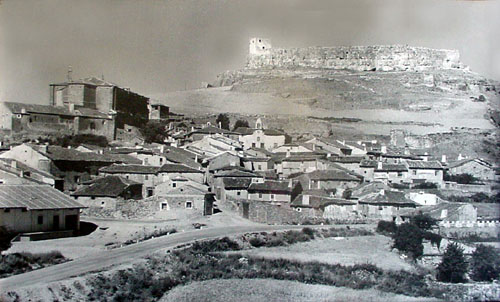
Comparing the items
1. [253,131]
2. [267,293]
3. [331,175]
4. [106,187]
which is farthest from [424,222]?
[253,131]

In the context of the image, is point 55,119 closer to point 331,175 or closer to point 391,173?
point 331,175

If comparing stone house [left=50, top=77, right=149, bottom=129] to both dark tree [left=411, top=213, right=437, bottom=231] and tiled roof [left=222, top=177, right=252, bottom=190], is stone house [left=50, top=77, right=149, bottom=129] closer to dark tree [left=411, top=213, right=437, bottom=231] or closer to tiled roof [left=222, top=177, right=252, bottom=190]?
tiled roof [left=222, top=177, right=252, bottom=190]

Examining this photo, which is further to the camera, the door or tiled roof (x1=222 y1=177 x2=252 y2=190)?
tiled roof (x1=222 y1=177 x2=252 y2=190)

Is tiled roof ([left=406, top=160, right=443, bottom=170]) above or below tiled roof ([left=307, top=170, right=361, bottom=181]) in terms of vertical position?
above

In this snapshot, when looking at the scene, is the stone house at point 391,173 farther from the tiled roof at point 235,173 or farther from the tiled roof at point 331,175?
the tiled roof at point 235,173

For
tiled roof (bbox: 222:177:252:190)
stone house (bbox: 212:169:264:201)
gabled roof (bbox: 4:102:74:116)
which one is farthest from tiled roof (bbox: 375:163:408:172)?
gabled roof (bbox: 4:102:74:116)

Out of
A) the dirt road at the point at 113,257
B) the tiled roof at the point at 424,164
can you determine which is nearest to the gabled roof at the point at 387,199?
the dirt road at the point at 113,257

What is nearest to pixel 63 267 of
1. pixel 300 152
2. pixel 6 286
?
pixel 6 286

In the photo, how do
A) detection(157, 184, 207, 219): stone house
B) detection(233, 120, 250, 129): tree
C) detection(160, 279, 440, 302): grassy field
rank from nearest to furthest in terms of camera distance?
detection(160, 279, 440, 302): grassy field
detection(157, 184, 207, 219): stone house
detection(233, 120, 250, 129): tree

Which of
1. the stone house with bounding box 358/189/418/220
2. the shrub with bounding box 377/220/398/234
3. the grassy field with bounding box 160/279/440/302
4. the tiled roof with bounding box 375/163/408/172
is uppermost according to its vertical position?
the tiled roof with bounding box 375/163/408/172

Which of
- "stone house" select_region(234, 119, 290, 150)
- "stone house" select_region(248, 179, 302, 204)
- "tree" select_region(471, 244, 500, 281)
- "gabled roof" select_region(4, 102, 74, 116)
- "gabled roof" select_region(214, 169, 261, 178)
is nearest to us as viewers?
"tree" select_region(471, 244, 500, 281)
